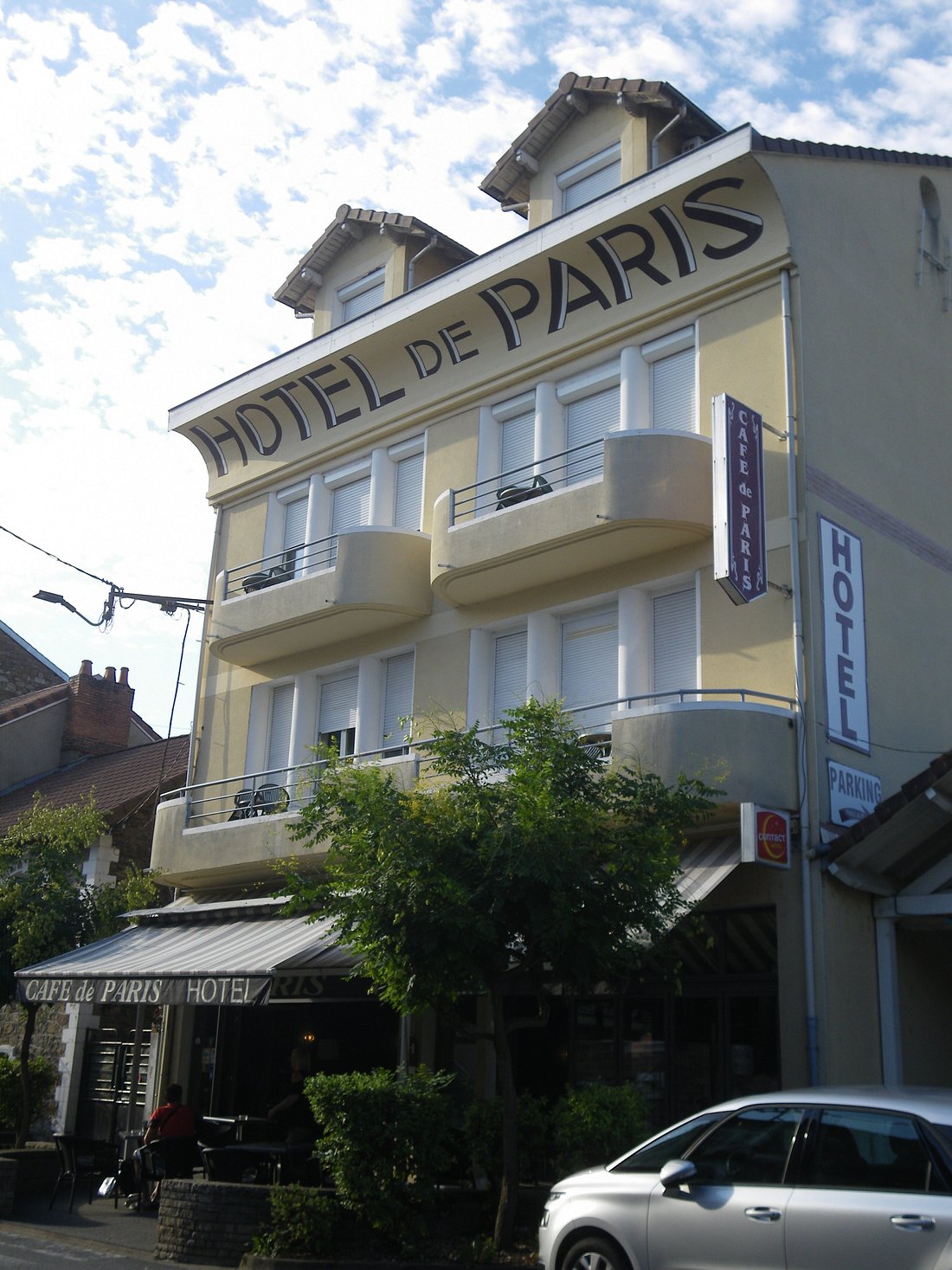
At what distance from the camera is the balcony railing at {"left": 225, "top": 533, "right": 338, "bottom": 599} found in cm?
2058

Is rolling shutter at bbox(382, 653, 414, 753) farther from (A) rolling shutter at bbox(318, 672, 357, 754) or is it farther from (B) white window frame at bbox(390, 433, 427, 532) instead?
(B) white window frame at bbox(390, 433, 427, 532)

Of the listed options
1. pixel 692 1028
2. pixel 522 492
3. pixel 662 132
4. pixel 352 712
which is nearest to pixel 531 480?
pixel 522 492

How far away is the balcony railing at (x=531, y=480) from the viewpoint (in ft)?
57.6

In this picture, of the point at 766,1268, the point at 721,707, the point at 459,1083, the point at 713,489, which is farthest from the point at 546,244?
the point at 766,1268

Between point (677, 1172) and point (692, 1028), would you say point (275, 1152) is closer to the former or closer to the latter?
point (692, 1028)

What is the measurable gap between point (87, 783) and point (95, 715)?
4.44m

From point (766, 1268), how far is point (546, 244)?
13489 millimetres

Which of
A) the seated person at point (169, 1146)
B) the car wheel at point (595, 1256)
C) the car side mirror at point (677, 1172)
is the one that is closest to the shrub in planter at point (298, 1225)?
the car wheel at point (595, 1256)

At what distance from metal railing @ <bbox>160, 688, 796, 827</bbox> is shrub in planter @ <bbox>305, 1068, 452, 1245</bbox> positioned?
3.30 metres

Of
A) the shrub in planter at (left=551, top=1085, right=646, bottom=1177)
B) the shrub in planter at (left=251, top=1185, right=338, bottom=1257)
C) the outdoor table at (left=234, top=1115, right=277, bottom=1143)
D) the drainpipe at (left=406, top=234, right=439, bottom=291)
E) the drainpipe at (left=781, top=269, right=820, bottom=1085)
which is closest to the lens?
the shrub in planter at (left=251, top=1185, right=338, bottom=1257)

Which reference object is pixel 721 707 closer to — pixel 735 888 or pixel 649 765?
pixel 649 765

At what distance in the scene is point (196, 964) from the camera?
15883 millimetres

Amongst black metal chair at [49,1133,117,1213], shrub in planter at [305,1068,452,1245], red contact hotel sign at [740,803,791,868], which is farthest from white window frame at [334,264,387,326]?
shrub in planter at [305,1068,452,1245]

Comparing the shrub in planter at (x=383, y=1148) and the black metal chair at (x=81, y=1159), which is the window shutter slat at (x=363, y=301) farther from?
the shrub in planter at (x=383, y=1148)
